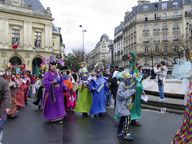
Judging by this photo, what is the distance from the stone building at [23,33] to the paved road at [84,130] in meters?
39.4

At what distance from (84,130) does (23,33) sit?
45624 mm

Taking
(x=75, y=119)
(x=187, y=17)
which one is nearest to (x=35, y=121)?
(x=75, y=119)

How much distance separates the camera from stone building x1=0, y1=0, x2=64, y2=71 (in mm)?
47875

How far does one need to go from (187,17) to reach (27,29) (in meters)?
44.4

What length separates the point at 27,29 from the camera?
51000 mm

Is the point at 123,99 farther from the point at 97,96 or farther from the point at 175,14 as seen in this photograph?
A: the point at 175,14

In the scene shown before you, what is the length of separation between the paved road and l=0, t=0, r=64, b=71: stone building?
3942cm

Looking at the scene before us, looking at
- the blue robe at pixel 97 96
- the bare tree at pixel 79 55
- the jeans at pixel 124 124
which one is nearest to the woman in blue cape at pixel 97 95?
the blue robe at pixel 97 96

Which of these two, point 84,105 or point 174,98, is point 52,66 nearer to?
point 84,105

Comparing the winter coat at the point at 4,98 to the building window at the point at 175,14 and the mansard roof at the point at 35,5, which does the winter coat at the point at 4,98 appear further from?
the building window at the point at 175,14

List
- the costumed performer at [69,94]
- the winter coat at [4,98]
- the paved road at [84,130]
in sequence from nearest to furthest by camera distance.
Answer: the winter coat at [4,98]
the paved road at [84,130]
the costumed performer at [69,94]

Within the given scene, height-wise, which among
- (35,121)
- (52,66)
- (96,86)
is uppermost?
(52,66)

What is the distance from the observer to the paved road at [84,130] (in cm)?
677

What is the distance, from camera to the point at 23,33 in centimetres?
5075
